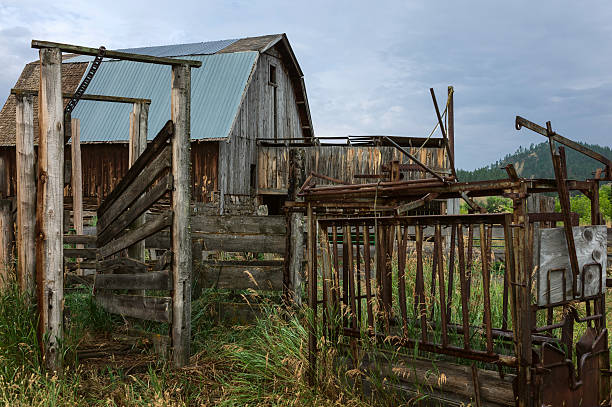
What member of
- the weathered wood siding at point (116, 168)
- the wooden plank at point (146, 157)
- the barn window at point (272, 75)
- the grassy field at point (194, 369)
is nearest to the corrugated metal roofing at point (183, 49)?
the barn window at point (272, 75)

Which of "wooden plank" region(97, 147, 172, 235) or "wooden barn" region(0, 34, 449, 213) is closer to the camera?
"wooden plank" region(97, 147, 172, 235)

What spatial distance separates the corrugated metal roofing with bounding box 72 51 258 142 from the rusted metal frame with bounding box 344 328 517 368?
14.8m

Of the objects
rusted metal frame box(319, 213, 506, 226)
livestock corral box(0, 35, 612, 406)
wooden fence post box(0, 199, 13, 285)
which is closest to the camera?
rusted metal frame box(319, 213, 506, 226)

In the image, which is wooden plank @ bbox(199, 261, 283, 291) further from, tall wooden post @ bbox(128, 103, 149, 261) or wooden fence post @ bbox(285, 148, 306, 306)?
tall wooden post @ bbox(128, 103, 149, 261)

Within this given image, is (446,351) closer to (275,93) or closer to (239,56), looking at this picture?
(239,56)

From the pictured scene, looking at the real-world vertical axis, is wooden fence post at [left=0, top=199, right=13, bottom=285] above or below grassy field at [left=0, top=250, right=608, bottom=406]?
above

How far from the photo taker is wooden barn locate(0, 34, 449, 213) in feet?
64.7

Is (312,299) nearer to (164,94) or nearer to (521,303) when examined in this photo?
(521,303)

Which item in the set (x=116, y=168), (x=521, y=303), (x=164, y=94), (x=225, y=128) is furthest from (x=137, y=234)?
(x=164, y=94)

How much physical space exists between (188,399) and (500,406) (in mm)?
2691

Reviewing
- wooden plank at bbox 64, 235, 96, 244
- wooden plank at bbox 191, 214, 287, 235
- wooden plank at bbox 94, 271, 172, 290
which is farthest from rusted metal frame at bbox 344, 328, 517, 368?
wooden plank at bbox 64, 235, 96, 244

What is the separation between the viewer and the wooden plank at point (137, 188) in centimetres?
617

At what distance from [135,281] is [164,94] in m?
15.6

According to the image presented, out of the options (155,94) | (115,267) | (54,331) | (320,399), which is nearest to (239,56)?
(155,94)
